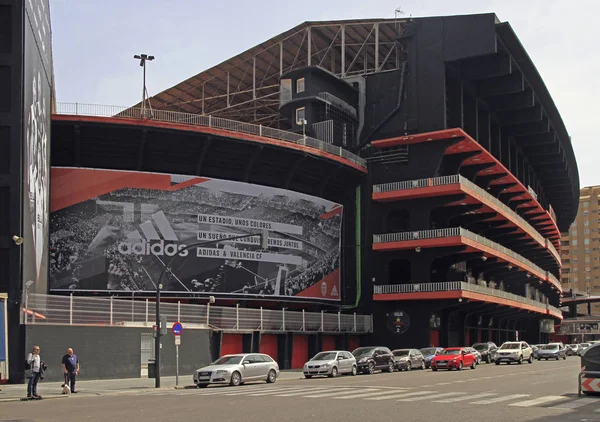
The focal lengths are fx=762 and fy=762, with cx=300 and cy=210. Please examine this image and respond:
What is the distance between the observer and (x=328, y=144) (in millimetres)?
61562

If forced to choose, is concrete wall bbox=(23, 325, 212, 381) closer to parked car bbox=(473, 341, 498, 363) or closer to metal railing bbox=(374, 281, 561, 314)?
metal railing bbox=(374, 281, 561, 314)

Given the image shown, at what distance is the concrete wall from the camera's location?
35981 millimetres

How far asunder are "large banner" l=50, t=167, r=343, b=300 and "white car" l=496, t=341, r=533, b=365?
47.5 feet

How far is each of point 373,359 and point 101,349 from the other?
15.5 metres

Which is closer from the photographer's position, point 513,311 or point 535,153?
point 513,311

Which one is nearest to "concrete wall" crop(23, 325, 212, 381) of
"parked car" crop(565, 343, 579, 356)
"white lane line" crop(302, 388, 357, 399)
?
"white lane line" crop(302, 388, 357, 399)

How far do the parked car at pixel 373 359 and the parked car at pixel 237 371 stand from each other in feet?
29.1

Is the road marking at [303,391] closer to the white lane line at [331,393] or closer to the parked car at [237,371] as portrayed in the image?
the white lane line at [331,393]

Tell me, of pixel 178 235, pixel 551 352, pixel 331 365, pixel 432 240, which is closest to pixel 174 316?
pixel 178 235

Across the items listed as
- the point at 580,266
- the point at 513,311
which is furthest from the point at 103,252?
the point at 580,266

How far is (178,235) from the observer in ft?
171

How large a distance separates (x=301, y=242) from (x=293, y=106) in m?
14.9

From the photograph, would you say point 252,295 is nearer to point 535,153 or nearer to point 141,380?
point 141,380

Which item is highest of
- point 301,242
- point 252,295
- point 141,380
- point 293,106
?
point 293,106
